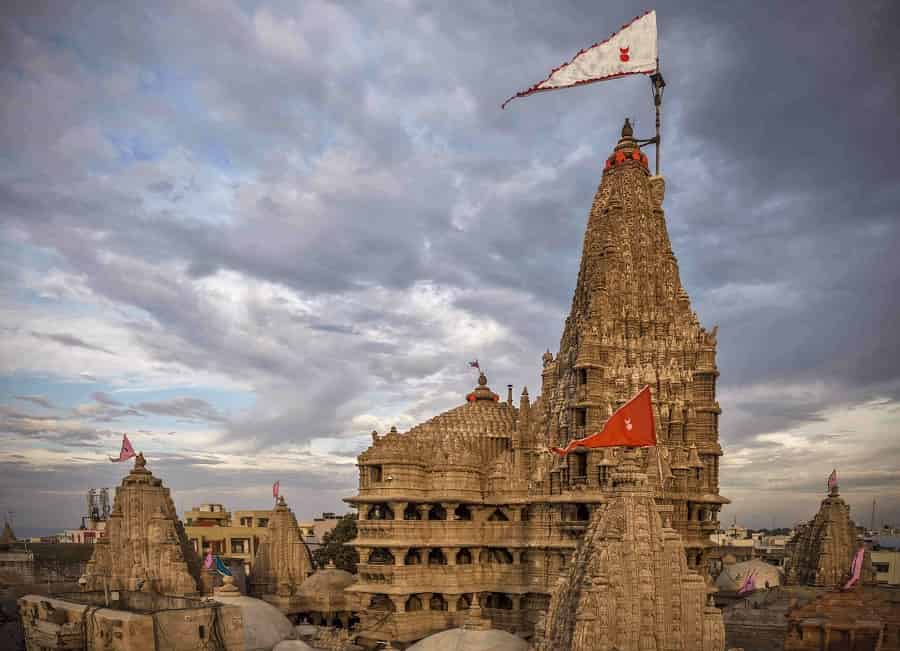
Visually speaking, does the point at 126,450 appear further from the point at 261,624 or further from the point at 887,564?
the point at 887,564

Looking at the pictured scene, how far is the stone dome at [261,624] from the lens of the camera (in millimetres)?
36094

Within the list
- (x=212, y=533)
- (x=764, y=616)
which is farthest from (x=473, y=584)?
(x=212, y=533)

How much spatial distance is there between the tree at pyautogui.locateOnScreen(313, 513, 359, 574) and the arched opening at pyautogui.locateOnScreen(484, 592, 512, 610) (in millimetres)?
23944

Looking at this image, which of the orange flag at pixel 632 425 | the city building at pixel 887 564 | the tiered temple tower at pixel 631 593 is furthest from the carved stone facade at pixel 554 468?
the city building at pixel 887 564

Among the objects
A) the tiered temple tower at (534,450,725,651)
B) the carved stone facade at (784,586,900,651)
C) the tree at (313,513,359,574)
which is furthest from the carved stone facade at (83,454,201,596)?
the carved stone facade at (784,586,900,651)

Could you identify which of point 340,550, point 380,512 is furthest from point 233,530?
point 380,512

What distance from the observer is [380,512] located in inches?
1597

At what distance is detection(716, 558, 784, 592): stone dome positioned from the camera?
2189 inches

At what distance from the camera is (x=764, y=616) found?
36.3 meters

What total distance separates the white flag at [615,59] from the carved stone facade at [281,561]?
2740 cm

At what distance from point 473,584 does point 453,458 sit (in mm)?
5918

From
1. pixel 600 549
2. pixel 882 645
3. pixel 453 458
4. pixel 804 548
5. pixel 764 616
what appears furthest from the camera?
pixel 804 548

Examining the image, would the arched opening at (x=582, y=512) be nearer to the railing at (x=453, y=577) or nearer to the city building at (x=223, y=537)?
the railing at (x=453, y=577)

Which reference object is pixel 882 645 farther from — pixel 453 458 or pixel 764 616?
pixel 453 458
